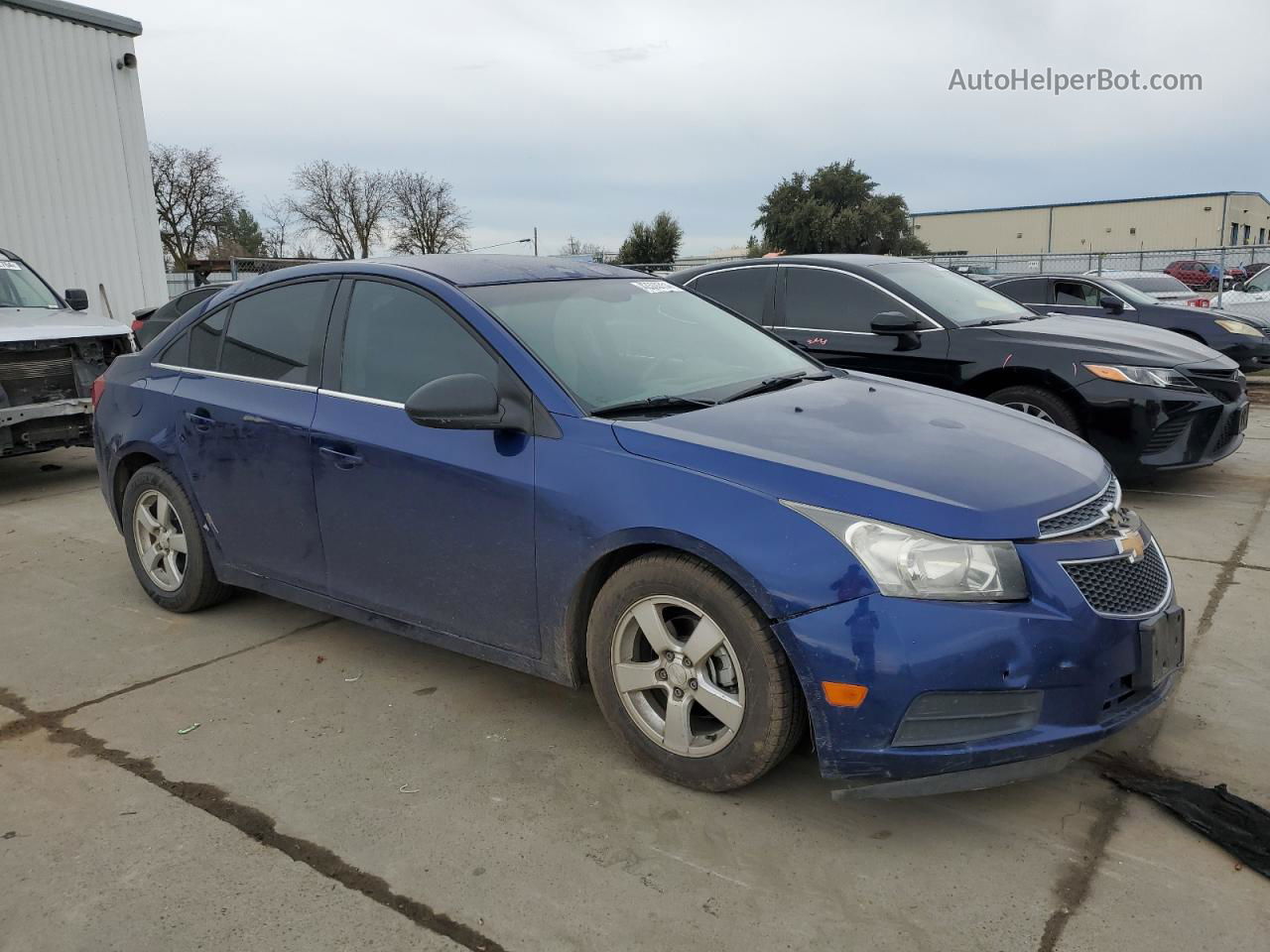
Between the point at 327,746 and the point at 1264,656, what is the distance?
142 inches

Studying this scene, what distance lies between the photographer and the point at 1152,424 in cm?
631

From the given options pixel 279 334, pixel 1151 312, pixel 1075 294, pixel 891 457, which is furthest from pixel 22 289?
pixel 1151 312

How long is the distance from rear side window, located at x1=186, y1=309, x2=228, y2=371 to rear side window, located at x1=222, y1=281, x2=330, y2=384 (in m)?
0.06

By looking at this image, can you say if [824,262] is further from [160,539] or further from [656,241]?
[656,241]

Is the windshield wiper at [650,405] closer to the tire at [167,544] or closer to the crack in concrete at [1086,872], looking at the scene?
the crack in concrete at [1086,872]

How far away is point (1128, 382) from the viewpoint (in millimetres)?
6355

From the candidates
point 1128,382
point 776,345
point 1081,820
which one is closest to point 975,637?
point 1081,820

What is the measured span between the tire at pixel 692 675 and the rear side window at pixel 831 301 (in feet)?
14.5

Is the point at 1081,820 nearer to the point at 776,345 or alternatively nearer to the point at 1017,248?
the point at 776,345

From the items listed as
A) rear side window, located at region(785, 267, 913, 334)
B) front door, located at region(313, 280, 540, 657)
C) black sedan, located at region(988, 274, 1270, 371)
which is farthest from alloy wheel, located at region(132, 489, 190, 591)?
black sedan, located at region(988, 274, 1270, 371)

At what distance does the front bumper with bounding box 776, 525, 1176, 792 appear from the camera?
2521 millimetres

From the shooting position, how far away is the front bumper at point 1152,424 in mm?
6312

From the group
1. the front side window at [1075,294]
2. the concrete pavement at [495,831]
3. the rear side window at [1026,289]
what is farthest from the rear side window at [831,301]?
the front side window at [1075,294]

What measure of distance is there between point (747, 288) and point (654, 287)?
3462 millimetres
